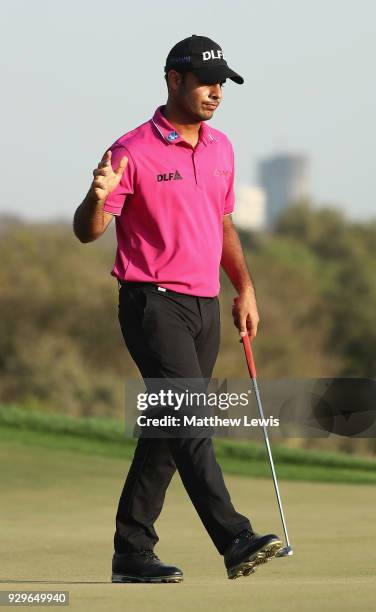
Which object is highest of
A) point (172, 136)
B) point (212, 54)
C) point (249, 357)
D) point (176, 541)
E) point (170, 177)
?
point (212, 54)

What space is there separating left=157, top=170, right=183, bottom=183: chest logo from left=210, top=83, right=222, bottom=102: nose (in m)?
0.34

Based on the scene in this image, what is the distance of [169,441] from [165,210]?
2.73 feet

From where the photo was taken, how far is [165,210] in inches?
208

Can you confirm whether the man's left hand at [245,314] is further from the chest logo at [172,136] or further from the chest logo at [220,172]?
the chest logo at [172,136]

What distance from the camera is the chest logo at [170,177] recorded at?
5.27 m

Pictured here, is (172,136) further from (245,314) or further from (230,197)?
(245,314)

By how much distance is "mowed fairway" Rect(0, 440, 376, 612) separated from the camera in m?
4.24

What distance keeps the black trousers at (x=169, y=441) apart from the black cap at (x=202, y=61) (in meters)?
0.79

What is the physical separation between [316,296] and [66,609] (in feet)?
210

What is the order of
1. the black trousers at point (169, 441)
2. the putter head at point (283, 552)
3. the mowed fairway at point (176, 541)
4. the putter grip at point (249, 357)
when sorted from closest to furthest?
1. the mowed fairway at point (176, 541)
2. the putter head at point (283, 552)
3. the black trousers at point (169, 441)
4. the putter grip at point (249, 357)

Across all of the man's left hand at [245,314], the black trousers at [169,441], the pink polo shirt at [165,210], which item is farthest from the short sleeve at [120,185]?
the man's left hand at [245,314]

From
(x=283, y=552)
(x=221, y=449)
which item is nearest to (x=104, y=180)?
(x=283, y=552)

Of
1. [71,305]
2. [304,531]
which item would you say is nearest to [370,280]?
[71,305]

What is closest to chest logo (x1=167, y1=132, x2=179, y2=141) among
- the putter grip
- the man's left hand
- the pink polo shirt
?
the pink polo shirt
